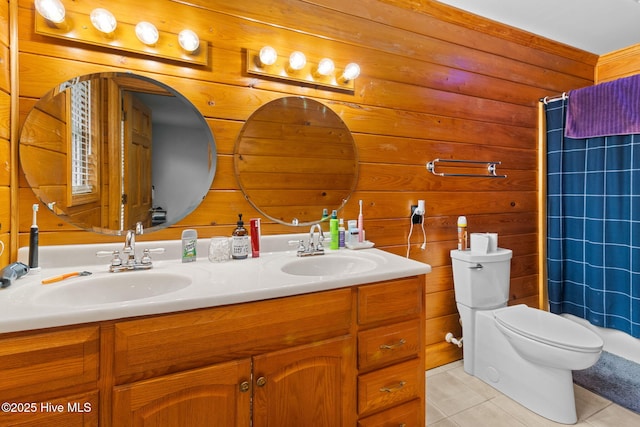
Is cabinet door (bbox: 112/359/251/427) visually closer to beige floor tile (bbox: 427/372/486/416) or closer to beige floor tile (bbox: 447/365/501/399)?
beige floor tile (bbox: 427/372/486/416)

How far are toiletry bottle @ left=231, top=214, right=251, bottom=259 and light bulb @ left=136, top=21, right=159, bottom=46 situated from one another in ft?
2.73

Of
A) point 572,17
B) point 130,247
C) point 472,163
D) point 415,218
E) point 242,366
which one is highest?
point 572,17

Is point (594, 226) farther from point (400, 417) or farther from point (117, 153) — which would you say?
point (117, 153)

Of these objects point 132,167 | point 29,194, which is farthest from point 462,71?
point 29,194

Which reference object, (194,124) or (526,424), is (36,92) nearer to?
(194,124)

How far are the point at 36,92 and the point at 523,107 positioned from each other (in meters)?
2.85

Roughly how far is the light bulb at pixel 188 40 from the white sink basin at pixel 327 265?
1025mm

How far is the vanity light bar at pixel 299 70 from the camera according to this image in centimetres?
147

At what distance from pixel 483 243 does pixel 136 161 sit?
192cm

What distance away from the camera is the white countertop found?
783 mm

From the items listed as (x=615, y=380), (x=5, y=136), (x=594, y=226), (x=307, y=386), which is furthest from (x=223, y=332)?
(x=594, y=226)

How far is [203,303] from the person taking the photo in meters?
0.89

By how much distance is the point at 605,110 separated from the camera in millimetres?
2031

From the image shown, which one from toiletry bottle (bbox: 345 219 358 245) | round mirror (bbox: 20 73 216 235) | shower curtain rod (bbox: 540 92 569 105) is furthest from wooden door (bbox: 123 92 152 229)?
shower curtain rod (bbox: 540 92 569 105)
